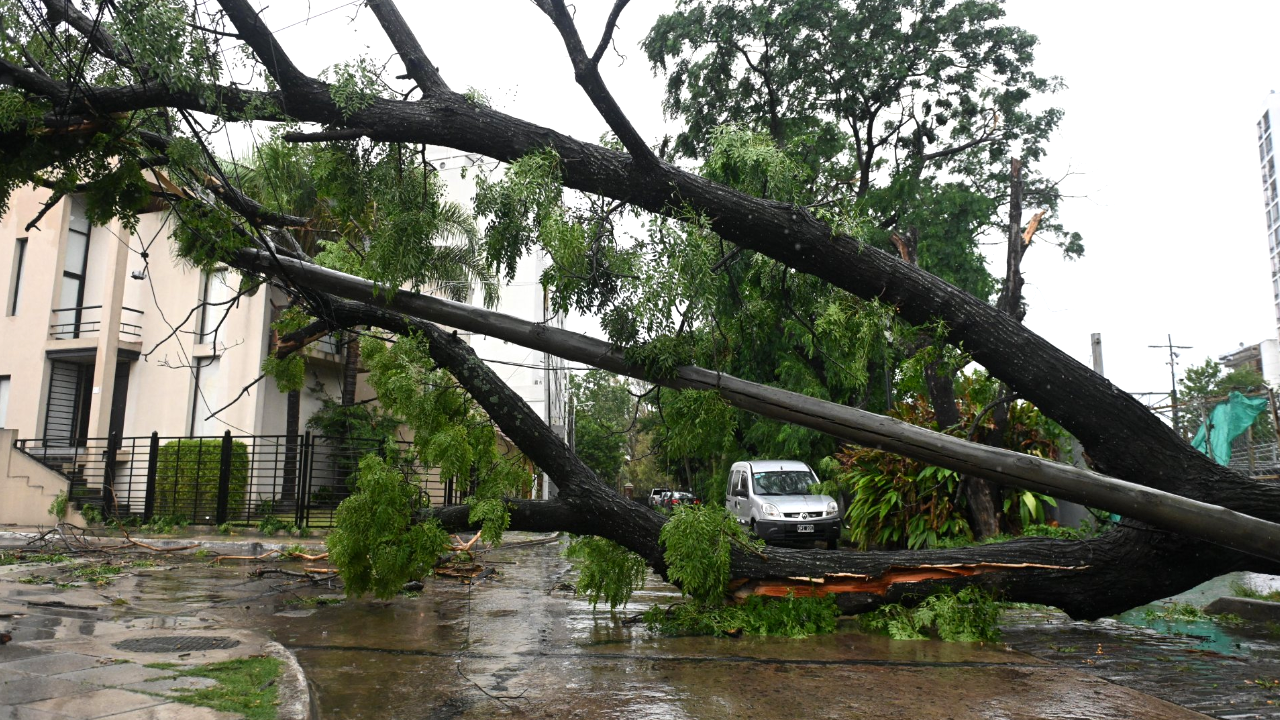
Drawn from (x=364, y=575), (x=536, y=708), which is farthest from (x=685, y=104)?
(x=536, y=708)

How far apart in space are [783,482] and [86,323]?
18.0m

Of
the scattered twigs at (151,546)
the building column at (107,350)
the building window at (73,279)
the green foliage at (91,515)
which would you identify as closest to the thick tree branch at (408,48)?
the scattered twigs at (151,546)

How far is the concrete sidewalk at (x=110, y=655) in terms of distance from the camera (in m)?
3.92

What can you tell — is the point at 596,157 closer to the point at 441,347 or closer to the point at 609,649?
the point at 441,347

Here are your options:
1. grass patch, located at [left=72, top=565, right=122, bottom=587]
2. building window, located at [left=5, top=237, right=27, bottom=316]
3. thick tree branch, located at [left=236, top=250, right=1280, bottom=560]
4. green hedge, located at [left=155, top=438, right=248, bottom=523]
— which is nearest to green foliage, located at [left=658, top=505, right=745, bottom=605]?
thick tree branch, located at [left=236, top=250, right=1280, bottom=560]

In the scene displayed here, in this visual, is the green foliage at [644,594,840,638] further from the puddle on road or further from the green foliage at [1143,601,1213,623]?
the green foliage at [1143,601,1213,623]

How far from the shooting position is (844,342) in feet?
21.8

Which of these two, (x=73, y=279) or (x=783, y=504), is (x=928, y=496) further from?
(x=73, y=279)

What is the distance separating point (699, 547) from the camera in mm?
6887

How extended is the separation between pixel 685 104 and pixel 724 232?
45.7 feet

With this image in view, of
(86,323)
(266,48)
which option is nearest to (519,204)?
(266,48)

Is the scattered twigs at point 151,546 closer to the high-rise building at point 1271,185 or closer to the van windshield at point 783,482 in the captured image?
the van windshield at point 783,482

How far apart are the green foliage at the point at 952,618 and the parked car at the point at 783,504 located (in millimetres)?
7562

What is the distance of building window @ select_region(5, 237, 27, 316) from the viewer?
22.5 meters
